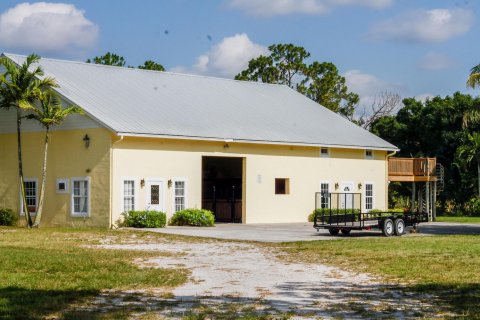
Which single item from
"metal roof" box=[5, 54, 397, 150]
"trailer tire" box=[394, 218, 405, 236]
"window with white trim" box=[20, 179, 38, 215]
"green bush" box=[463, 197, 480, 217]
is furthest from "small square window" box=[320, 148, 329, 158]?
"green bush" box=[463, 197, 480, 217]

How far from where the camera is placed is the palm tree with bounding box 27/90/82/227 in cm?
3262

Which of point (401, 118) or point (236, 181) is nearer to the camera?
point (236, 181)

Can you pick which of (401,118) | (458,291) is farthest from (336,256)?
(401,118)

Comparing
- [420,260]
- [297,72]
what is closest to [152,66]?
[297,72]

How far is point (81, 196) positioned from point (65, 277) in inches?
728

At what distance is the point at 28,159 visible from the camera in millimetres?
35812

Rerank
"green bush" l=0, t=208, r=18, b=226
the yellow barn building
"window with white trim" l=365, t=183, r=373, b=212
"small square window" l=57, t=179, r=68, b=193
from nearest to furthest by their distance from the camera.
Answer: the yellow barn building, "small square window" l=57, t=179, r=68, b=193, "green bush" l=0, t=208, r=18, b=226, "window with white trim" l=365, t=183, r=373, b=212

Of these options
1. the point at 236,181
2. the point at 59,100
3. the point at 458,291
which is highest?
the point at 59,100

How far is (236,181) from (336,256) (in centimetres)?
2055

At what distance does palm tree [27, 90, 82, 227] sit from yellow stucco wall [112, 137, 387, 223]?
89.6 inches

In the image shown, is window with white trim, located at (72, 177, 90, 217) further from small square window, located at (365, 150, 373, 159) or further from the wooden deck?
the wooden deck

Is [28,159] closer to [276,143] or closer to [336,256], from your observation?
[276,143]

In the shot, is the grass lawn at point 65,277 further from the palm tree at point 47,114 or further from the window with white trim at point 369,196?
the window with white trim at point 369,196

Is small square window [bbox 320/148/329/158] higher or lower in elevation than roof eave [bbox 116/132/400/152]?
lower
